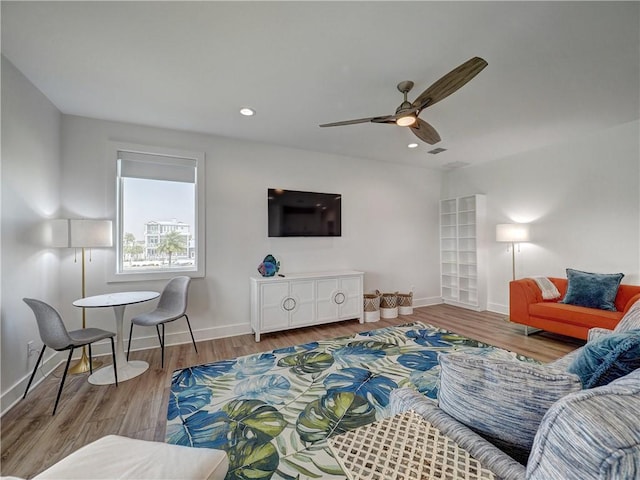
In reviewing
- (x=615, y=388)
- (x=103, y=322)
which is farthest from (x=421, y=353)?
(x=103, y=322)

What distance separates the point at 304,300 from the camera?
146 inches

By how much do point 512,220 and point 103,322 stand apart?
234 inches

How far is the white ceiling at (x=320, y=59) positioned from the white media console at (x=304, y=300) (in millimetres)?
1978

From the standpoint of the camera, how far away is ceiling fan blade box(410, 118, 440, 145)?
242cm

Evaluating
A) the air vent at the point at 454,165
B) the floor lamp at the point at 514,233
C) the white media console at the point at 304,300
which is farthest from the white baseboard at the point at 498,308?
the air vent at the point at 454,165

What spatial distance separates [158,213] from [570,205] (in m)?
5.55

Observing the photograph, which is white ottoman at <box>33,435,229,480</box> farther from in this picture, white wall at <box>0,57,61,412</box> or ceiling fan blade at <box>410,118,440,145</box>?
ceiling fan blade at <box>410,118,440,145</box>

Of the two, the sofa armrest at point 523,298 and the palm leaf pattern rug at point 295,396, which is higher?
the sofa armrest at point 523,298

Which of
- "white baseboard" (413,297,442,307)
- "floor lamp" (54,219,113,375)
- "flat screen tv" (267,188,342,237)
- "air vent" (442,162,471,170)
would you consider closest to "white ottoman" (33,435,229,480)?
"floor lamp" (54,219,113,375)

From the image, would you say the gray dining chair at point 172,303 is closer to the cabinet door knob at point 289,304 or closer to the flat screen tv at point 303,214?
the cabinet door knob at point 289,304

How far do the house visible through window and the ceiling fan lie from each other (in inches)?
88.9

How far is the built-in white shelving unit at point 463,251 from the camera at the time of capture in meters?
4.80

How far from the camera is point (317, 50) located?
2.02 meters

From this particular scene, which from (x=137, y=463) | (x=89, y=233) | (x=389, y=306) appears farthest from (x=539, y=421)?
(x=389, y=306)
